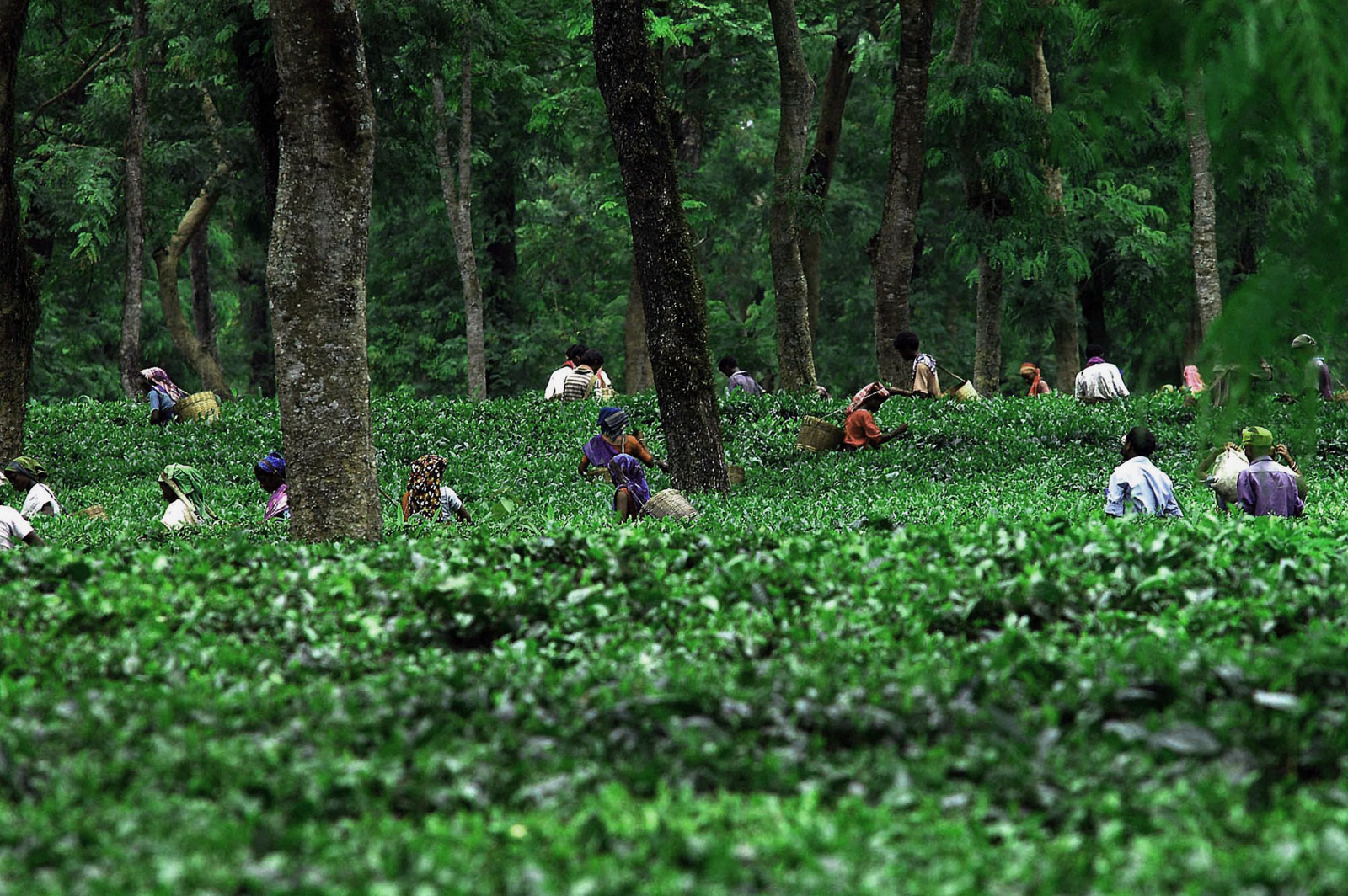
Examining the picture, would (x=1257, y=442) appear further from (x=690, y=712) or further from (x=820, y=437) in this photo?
(x=690, y=712)

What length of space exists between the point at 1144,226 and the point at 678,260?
15.8 metres

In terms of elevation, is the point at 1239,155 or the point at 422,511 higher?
the point at 1239,155

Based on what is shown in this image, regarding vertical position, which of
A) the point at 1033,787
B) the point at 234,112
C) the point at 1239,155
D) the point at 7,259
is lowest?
the point at 1033,787

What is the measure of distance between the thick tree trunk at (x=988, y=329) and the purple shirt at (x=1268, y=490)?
45.5ft

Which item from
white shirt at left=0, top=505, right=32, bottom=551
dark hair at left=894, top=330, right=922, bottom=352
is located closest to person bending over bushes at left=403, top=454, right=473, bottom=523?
white shirt at left=0, top=505, right=32, bottom=551

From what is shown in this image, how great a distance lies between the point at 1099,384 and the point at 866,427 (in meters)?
4.85

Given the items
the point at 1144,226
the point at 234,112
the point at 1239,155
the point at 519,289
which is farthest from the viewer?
the point at 519,289

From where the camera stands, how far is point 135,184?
22.6 m

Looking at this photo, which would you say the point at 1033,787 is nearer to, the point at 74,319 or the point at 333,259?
the point at 333,259

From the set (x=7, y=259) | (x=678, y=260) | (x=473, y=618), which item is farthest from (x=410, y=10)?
(x=473, y=618)

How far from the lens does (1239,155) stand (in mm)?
6277

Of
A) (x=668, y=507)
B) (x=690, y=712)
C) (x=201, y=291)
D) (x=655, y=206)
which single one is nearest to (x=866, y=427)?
(x=655, y=206)

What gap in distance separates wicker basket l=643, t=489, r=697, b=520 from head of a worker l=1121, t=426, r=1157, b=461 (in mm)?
3505

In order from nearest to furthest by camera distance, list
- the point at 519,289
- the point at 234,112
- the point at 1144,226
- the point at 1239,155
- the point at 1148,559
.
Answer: the point at 1239,155
the point at 1148,559
the point at 234,112
the point at 1144,226
the point at 519,289
